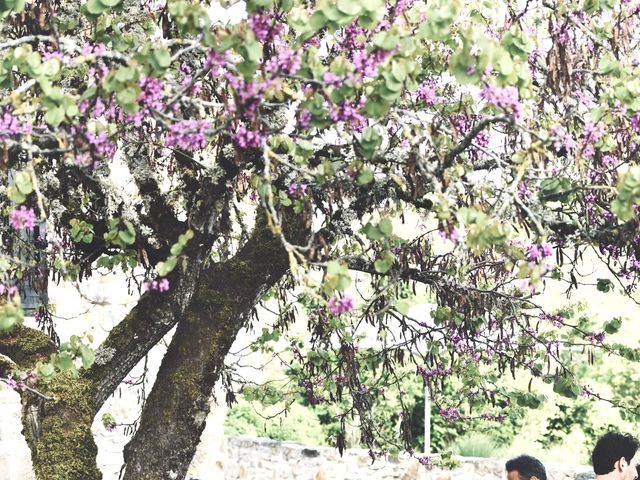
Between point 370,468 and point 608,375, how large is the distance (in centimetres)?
458

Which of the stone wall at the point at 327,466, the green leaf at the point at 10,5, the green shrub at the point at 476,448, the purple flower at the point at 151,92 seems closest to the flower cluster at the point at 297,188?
the purple flower at the point at 151,92

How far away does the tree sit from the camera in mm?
3543

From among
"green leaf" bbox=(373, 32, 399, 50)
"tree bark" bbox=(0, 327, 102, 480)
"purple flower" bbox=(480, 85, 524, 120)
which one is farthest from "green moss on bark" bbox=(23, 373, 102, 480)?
"green leaf" bbox=(373, 32, 399, 50)

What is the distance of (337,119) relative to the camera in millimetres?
3625

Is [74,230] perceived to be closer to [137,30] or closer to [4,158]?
[137,30]

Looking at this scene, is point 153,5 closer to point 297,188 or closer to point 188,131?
point 297,188

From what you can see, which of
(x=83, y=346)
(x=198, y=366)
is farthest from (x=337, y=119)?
(x=198, y=366)

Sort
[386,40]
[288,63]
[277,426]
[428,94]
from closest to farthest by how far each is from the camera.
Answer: [386,40]
[288,63]
[428,94]
[277,426]

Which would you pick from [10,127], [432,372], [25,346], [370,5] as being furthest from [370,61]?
[432,372]

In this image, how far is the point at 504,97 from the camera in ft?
12.2

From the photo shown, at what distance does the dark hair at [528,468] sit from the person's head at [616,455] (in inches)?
16.4

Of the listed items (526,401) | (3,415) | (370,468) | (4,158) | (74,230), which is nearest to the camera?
(4,158)

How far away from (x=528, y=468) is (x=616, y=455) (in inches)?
24.8

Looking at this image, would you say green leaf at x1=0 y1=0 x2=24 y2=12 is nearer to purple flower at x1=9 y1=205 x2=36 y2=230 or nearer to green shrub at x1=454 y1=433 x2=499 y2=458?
purple flower at x1=9 y1=205 x2=36 y2=230
